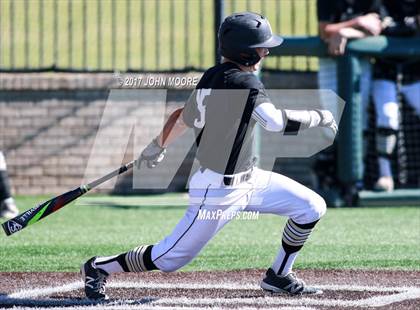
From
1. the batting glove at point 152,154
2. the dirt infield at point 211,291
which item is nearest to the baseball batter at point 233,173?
the dirt infield at point 211,291

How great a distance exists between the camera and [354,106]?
37.0ft

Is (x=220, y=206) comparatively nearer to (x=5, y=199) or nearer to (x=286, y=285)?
(x=286, y=285)

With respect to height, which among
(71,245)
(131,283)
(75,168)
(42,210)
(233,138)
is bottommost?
(75,168)

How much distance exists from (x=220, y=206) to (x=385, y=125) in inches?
214

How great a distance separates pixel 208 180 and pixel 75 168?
7.08m

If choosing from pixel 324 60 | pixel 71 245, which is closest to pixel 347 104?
pixel 324 60

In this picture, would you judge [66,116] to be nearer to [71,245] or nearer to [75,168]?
[75,168]

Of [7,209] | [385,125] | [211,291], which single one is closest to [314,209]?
[211,291]

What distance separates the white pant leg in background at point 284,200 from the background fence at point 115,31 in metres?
6.88

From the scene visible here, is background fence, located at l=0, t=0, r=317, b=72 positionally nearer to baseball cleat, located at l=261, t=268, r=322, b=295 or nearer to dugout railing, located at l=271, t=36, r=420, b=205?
dugout railing, located at l=271, t=36, r=420, b=205

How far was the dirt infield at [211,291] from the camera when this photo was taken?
5.88m

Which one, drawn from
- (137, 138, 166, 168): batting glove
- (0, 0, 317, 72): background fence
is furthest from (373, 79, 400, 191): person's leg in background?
(137, 138, 166, 168): batting glove

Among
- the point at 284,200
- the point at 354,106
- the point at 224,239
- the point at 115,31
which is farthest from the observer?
the point at 115,31

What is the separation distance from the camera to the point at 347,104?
11234 millimetres
